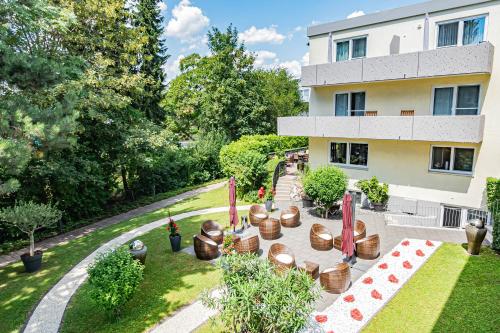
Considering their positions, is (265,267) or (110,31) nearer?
(265,267)

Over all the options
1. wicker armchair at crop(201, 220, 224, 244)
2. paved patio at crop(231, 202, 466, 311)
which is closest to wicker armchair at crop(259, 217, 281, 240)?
paved patio at crop(231, 202, 466, 311)

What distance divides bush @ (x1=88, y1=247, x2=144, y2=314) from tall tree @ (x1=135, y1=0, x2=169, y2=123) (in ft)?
79.5

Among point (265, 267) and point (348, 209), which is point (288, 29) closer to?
point (348, 209)

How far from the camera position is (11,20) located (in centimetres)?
1158

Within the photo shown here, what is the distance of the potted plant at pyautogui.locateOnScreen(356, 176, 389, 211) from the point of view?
58.4 feet

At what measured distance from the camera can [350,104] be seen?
1964 centimetres

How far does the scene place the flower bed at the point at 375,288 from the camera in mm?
8383

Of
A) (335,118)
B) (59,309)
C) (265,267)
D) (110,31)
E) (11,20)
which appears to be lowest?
(59,309)

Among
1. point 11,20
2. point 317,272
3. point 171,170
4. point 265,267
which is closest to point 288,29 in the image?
point 171,170

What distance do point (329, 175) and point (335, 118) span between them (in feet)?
13.3

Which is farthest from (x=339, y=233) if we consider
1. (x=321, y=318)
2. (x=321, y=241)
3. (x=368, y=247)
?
(x=321, y=318)

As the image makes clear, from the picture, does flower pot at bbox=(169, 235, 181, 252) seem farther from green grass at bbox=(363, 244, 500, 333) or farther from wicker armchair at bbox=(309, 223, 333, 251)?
green grass at bbox=(363, 244, 500, 333)

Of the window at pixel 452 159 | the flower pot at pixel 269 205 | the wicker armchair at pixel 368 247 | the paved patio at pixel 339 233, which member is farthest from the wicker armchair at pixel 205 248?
the window at pixel 452 159

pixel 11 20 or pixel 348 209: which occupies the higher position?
pixel 11 20
